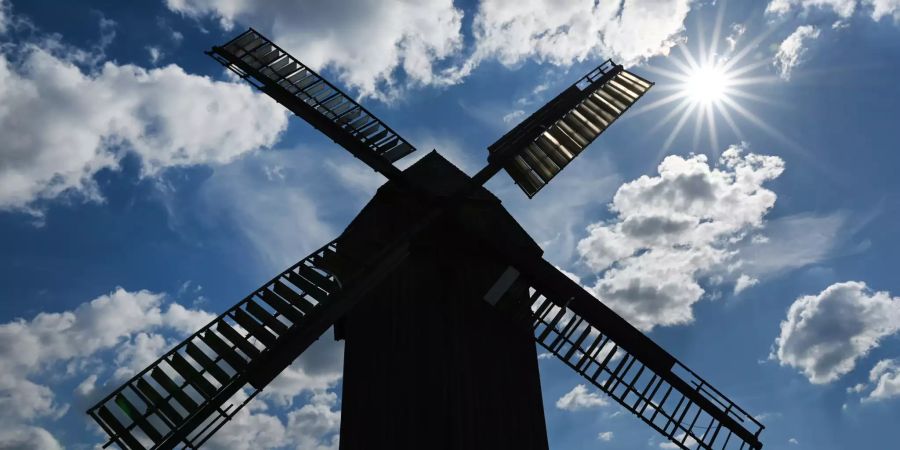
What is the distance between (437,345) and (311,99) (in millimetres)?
6135

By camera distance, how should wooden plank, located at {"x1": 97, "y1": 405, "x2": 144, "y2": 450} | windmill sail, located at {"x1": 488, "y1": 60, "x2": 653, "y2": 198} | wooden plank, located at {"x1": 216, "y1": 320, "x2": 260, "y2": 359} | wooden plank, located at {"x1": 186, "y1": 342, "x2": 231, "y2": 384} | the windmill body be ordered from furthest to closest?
windmill sail, located at {"x1": 488, "y1": 60, "x2": 653, "y2": 198} → the windmill body → wooden plank, located at {"x1": 216, "y1": 320, "x2": 260, "y2": 359} → wooden plank, located at {"x1": 186, "y1": 342, "x2": 231, "y2": 384} → wooden plank, located at {"x1": 97, "y1": 405, "x2": 144, "y2": 450}

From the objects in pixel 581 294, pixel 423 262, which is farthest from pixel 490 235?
pixel 581 294

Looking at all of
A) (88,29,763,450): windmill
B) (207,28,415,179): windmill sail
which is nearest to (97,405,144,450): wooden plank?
(88,29,763,450): windmill

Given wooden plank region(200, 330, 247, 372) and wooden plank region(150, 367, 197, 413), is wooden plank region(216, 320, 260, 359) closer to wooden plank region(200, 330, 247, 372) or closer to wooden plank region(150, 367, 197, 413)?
wooden plank region(200, 330, 247, 372)

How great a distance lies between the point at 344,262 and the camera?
1066 centimetres

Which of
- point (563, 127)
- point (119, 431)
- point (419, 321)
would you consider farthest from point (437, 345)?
point (563, 127)

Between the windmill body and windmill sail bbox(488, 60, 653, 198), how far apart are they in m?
1.11

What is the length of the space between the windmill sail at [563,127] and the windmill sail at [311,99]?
2333mm

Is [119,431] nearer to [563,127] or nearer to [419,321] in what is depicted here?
[419,321]

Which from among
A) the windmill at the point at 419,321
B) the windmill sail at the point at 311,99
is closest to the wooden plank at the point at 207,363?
the windmill at the point at 419,321

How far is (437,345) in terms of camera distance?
416 inches

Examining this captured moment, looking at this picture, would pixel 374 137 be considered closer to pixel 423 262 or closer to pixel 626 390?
pixel 423 262

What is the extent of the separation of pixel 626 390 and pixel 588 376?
777 millimetres

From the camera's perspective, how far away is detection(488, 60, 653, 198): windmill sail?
42.1 feet
